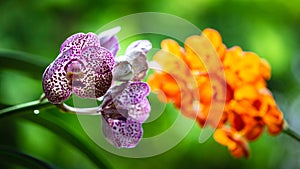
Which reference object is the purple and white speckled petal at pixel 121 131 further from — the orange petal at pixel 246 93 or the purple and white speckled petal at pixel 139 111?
the orange petal at pixel 246 93

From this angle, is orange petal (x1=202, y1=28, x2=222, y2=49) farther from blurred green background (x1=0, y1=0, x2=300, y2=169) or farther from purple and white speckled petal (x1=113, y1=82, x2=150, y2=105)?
blurred green background (x1=0, y1=0, x2=300, y2=169)

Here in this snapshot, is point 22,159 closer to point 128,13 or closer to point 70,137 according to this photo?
point 70,137

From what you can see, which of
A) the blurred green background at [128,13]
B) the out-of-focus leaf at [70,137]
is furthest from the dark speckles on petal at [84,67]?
the blurred green background at [128,13]

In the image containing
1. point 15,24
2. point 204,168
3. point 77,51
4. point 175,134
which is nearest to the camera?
point 77,51

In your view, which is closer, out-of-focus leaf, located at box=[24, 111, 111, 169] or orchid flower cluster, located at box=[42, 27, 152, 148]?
orchid flower cluster, located at box=[42, 27, 152, 148]

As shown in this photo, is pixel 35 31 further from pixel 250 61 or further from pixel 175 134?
pixel 250 61

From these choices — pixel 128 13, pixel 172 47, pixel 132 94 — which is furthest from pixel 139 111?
pixel 128 13

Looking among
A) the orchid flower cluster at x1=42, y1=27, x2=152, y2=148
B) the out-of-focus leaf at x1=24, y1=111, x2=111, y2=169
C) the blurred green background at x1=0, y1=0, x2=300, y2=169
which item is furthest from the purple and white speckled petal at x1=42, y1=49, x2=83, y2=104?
the blurred green background at x1=0, y1=0, x2=300, y2=169

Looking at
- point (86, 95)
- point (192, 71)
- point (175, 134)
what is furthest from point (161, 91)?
point (175, 134)
